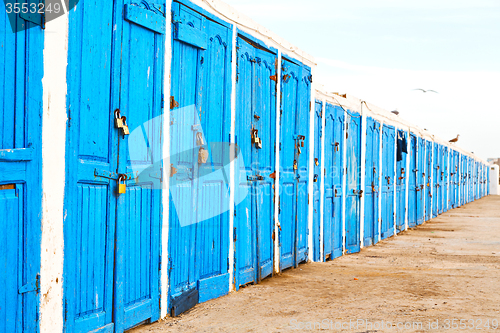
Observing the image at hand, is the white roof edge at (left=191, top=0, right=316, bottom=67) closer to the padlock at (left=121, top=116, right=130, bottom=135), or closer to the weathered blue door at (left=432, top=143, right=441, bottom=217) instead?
the padlock at (left=121, top=116, right=130, bottom=135)

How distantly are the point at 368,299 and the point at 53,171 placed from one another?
406cm

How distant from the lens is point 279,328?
15.7ft

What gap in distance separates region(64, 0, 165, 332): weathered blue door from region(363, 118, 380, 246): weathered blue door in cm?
775

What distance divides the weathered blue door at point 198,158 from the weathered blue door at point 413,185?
11716 millimetres

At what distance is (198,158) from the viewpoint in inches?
219

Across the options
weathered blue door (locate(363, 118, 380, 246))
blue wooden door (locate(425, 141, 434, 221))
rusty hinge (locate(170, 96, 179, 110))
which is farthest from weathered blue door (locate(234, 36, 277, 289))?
blue wooden door (locate(425, 141, 434, 221))

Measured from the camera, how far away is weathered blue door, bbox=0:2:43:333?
10.6 feet

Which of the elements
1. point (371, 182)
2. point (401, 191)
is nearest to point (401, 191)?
point (401, 191)

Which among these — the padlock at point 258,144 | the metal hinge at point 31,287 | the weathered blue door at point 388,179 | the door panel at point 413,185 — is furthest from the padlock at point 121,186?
the door panel at point 413,185

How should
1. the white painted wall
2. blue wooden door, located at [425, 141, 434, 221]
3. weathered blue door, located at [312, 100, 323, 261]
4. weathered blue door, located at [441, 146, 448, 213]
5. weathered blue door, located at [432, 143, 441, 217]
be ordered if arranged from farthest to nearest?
the white painted wall, weathered blue door, located at [441, 146, 448, 213], weathered blue door, located at [432, 143, 441, 217], blue wooden door, located at [425, 141, 434, 221], weathered blue door, located at [312, 100, 323, 261]

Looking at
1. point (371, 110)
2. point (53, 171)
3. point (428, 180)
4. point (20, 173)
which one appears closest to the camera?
point (20, 173)

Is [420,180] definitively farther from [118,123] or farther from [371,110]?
[118,123]

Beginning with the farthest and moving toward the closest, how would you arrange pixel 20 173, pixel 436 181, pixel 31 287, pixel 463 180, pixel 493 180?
pixel 493 180 < pixel 463 180 < pixel 436 181 < pixel 31 287 < pixel 20 173

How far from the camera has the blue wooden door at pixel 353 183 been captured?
10.6 meters
